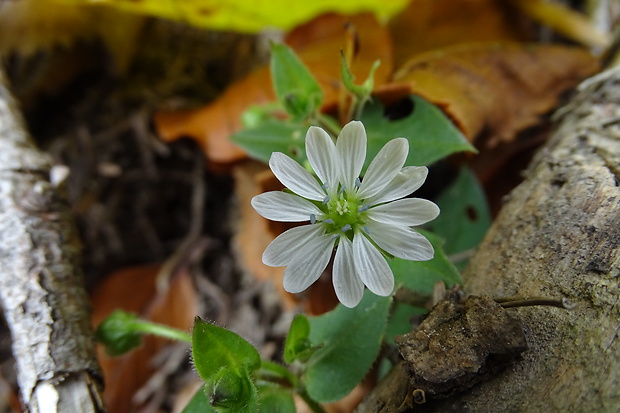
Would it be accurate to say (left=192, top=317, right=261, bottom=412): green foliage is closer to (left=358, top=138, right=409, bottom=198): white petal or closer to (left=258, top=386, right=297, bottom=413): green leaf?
(left=258, top=386, right=297, bottom=413): green leaf

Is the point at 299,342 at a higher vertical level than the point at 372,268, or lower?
lower

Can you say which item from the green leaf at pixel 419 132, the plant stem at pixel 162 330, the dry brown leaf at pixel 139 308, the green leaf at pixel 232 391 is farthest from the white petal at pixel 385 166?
the dry brown leaf at pixel 139 308

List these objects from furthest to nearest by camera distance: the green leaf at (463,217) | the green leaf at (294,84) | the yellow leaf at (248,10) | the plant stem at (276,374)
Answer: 1. the yellow leaf at (248,10)
2. the green leaf at (463,217)
3. the green leaf at (294,84)
4. the plant stem at (276,374)

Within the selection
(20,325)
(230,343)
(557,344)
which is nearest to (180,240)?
(20,325)

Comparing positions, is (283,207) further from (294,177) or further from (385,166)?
(385,166)

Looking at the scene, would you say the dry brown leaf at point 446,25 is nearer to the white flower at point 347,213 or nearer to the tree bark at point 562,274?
the tree bark at point 562,274

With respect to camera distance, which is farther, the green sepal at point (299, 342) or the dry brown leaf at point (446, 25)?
the dry brown leaf at point (446, 25)

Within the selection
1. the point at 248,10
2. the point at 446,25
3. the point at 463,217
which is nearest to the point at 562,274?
the point at 463,217

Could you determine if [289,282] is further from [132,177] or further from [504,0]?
[504,0]
